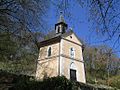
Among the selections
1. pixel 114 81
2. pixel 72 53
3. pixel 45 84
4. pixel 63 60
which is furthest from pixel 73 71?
pixel 45 84

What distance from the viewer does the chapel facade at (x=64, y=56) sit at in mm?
31562

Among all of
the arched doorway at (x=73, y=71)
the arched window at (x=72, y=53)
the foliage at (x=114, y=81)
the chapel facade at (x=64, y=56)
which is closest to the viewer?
the chapel facade at (x=64, y=56)

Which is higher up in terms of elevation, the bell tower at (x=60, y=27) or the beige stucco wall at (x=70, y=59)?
the bell tower at (x=60, y=27)

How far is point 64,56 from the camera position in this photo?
106 ft

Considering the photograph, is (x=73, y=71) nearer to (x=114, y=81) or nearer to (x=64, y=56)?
(x=64, y=56)

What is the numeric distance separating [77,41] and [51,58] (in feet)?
17.8

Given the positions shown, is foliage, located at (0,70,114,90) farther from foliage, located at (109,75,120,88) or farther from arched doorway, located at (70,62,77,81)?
foliage, located at (109,75,120,88)

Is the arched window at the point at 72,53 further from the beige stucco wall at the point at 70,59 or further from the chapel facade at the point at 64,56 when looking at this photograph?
the beige stucco wall at the point at 70,59

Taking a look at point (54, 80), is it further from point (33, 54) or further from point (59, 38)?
point (59, 38)

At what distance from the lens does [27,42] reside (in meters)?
13.0

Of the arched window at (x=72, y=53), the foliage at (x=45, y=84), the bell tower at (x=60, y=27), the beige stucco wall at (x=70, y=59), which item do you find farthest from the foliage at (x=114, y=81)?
the foliage at (x=45, y=84)

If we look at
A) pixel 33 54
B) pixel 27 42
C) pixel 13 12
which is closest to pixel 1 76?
pixel 33 54

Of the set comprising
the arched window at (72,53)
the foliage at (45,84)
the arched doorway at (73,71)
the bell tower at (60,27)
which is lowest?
the foliage at (45,84)

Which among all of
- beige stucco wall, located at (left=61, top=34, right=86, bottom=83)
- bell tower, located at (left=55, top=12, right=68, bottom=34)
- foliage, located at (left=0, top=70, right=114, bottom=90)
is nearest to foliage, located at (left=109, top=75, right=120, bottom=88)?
beige stucco wall, located at (left=61, top=34, right=86, bottom=83)
